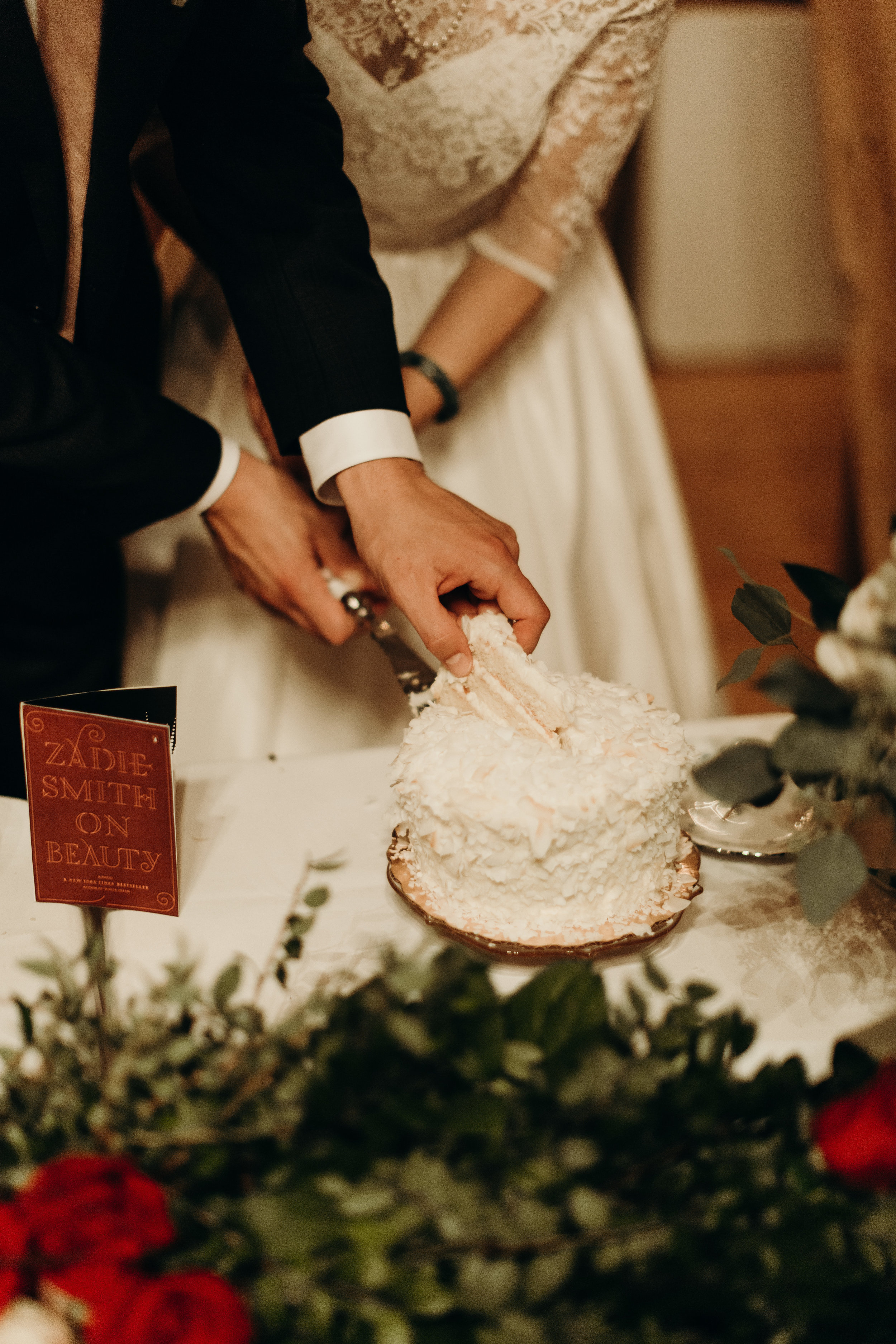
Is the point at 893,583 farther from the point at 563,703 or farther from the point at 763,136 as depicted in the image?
the point at 763,136

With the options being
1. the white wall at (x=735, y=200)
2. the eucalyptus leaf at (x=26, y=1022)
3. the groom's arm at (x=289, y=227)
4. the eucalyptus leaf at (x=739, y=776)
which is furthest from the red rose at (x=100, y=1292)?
the white wall at (x=735, y=200)

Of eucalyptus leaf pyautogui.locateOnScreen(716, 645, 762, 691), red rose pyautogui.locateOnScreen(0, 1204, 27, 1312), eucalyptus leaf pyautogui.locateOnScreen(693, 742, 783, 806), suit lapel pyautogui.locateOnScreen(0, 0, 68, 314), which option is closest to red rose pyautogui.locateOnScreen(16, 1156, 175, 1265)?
red rose pyautogui.locateOnScreen(0, 1204, 27, 1312)

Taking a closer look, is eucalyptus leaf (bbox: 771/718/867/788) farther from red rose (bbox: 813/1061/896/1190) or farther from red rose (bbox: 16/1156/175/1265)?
red rose (bbox: 16/1156/175/1265)

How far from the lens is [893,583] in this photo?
0.62 metres

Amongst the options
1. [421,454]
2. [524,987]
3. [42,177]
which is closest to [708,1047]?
[524,987]

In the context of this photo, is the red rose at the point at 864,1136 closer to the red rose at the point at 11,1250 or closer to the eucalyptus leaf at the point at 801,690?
the eucalyptus leaf at the point at 801,690

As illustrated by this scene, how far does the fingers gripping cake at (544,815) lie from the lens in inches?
31.6

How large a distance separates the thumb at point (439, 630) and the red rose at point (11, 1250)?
0.62m

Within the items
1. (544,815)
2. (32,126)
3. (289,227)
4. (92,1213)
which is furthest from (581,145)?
(92,1213)

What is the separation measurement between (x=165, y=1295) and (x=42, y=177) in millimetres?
1091

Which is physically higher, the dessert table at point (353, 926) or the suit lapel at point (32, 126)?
the suit lapel at point (32, 126)

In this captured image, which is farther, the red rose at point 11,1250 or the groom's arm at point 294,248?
the groom's arm at point 294,248

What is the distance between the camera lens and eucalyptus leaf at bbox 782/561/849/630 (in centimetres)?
70

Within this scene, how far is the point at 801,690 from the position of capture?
622 mm
